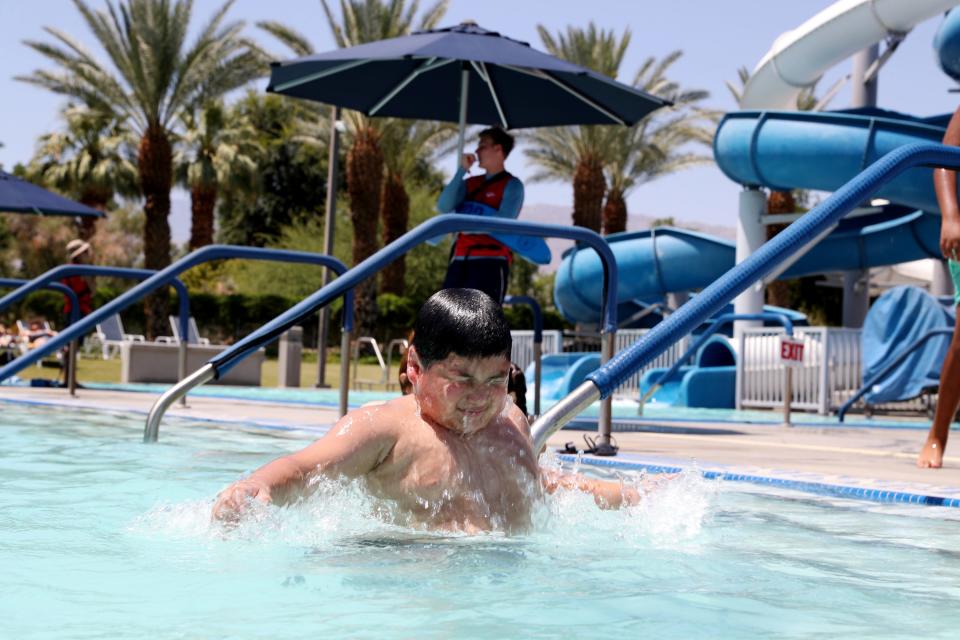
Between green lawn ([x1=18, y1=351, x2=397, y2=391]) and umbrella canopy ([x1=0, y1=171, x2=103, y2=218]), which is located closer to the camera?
umbrella canopy ([x1=0, y1=171, x2=103, y2=218])

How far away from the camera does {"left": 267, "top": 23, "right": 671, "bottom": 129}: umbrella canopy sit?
30.5 feet

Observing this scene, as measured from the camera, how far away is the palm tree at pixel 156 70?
29688 millimetres

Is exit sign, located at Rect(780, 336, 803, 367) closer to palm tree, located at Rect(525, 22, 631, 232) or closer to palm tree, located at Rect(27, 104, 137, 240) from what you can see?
palm tree, located at Rect(525, 22, 631, 232)

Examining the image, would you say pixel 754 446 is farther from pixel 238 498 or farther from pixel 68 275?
pixel 238 498

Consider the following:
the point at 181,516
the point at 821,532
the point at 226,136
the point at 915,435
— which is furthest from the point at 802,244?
the point at 226,136

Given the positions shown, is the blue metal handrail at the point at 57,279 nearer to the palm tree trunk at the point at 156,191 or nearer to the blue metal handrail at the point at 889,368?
the blue metal handrail at the point at 889,368

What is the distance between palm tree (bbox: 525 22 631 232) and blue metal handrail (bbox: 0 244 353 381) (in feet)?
80.3

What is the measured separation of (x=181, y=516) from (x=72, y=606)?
81 centimetres

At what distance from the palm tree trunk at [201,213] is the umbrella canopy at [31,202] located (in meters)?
21.4

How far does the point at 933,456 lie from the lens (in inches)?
246

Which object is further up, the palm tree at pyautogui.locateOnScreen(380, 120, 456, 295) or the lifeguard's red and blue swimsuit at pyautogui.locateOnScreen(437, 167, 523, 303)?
the palm tree at pyautogui.locateOnScreen(380, 120, 456, 295)

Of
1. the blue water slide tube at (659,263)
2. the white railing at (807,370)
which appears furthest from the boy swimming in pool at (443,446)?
the blue water slide tube at (659,263)

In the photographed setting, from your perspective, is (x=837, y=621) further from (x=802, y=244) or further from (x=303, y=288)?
(x=303, y=288)

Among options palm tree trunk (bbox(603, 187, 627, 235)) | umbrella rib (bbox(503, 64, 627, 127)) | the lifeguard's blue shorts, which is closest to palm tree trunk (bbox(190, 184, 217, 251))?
palm tree trunk (bbox(603, 187, 627, 235))
